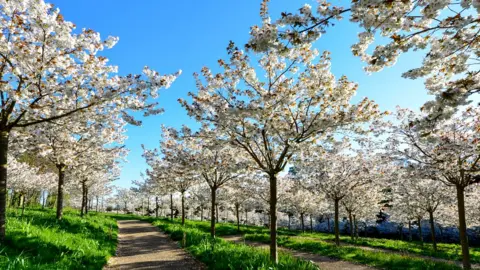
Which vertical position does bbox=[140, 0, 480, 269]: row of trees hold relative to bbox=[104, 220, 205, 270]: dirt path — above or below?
Result: above

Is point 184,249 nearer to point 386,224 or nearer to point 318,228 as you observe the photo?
point 386,224

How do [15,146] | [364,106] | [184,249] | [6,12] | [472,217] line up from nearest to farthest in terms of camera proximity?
[6,12]
[364,106]
[15,146]
[184,249]
[472,217]

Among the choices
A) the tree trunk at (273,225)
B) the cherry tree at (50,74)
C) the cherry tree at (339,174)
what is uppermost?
the cherry tree at (50,74)

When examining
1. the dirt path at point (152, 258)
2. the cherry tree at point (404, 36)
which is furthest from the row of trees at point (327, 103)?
the dirt path at point (152, 258)

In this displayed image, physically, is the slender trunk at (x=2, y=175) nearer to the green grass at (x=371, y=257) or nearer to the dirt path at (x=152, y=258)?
the dirt path at (x=152, y=258)

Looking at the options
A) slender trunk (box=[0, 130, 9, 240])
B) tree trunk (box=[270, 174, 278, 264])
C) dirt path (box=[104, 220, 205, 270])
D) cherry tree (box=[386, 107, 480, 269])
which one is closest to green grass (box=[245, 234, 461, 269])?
cherry tree (box=[386, 107, 480, 269])

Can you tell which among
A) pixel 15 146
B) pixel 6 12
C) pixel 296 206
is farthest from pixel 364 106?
pixel 296 206

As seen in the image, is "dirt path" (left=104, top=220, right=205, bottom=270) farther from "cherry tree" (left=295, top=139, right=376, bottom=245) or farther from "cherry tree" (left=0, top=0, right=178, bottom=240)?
"cherry tree" (left=295, top=139, right=376, bottom=245)

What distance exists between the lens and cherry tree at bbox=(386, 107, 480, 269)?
9.98 meters

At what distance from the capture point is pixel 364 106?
8867mm

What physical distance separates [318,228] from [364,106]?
55906mm

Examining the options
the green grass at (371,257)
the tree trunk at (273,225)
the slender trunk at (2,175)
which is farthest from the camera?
the green grass at (371,257)

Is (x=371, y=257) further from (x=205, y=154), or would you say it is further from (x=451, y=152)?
(x=205, y=154)

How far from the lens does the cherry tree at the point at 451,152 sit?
32.7ft
